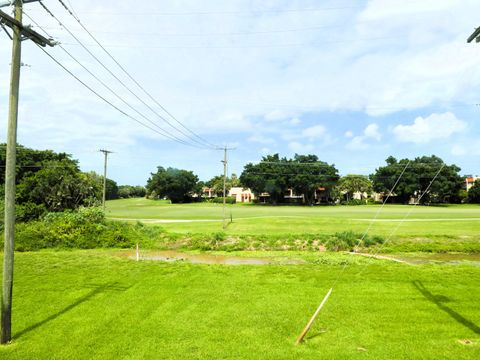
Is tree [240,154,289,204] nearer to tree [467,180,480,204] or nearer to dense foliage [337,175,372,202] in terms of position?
dense foliage [337,175,372,202]

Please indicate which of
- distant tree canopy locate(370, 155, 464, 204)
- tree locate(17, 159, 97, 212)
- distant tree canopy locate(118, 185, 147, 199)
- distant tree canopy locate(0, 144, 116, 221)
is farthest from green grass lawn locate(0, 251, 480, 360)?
distant tree canopy locate(118, 185, 147, 199)

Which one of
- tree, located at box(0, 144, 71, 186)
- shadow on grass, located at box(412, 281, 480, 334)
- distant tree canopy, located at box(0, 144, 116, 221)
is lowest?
shadow on grass, located at box(412, 281, 480, 334)

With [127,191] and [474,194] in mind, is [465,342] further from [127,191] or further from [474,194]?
[127,191]

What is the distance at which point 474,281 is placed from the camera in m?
13.8

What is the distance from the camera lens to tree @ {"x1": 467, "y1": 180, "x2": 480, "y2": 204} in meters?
103

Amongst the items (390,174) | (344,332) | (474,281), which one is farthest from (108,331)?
(390,174)

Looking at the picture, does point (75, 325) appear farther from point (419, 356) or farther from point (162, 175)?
point (162, 175)

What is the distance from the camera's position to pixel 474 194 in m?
104

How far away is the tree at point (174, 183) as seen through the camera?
121062mm

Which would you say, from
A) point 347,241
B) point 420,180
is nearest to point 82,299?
point 347,241

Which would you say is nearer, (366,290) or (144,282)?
(366,290)

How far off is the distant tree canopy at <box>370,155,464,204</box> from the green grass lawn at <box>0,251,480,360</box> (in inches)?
3477

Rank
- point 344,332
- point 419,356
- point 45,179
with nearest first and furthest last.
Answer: point 419,356
point 344,332
point 45,179

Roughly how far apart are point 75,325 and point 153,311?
6.94 feet
